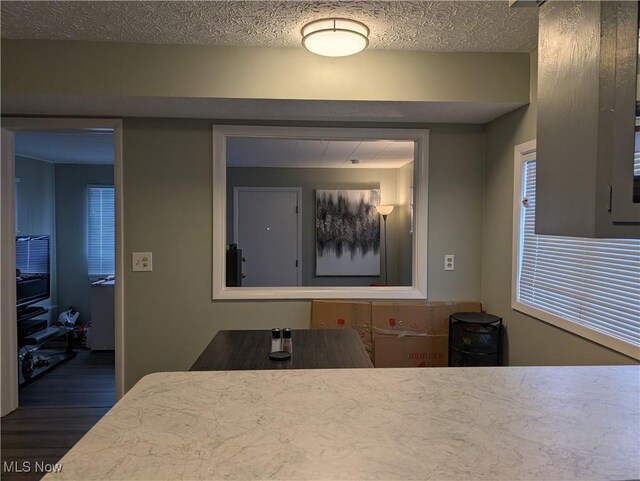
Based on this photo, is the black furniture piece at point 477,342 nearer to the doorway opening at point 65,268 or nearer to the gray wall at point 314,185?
the doorway opening at point 65,268

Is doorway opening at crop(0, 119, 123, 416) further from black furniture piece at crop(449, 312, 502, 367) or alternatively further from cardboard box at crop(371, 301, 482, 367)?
black furniture piece at crop(449, 312, 502, 367)

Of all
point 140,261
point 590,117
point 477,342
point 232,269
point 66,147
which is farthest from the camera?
point 66,147

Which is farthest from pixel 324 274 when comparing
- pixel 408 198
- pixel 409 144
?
pixel 409 144

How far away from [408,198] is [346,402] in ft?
15.1

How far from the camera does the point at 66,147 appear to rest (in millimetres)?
4566

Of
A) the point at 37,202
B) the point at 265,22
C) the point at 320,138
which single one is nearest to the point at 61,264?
the point at 37,202

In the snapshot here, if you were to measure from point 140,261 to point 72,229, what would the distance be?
361cm

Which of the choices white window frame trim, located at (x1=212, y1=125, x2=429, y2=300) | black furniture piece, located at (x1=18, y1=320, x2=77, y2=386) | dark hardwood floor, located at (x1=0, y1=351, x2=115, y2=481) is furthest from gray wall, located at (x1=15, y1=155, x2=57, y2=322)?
white window frame trim, located at (x1=212, y1=125, x2=429, y2=300)

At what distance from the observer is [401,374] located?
Answer: 1219 mm

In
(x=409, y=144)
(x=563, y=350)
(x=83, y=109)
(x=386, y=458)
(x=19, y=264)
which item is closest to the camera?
(x=386, y=458)

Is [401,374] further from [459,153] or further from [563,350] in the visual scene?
[459,153]

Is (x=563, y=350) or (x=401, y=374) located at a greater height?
(x=401, y=374)

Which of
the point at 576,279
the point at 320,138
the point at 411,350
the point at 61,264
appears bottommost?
the point at 411,350
